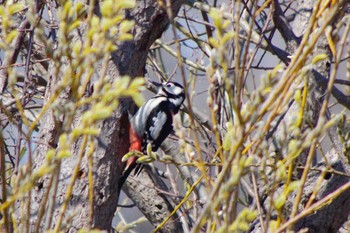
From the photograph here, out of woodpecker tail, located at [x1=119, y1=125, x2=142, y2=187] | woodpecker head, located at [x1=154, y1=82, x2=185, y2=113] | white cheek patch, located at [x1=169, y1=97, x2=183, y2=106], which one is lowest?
woodpecker tail, located at [x1=119, y1=125, x2=142, y2=187]

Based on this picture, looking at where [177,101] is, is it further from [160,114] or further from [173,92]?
[160,114]

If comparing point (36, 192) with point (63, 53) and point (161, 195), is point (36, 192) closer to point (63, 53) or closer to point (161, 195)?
point (63, 53)

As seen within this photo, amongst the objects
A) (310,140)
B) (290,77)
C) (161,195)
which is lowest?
(161,195)

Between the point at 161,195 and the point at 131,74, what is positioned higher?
the point at 131,74

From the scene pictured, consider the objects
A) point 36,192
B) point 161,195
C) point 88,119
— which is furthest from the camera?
point 161,195

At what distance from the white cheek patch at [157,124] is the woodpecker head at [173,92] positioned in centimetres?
15

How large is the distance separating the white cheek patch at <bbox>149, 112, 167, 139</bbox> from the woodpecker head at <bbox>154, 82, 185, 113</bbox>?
0.48 feet

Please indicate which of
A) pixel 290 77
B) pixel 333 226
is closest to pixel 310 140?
pixel 290 77

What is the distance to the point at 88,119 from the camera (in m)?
1.57

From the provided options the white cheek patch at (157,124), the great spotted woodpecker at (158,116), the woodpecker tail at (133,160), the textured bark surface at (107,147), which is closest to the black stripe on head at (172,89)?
the great spotted woodpecker at (158,116)

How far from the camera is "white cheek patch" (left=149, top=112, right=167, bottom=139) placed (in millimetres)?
4918

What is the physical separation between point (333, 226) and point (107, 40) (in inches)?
101

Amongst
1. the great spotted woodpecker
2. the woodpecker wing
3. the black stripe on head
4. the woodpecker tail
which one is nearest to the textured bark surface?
the woodpecker tail

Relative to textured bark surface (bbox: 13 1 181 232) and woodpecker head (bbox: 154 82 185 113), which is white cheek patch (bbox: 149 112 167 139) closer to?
woodpecker head (bbox: 154 82 185 113)
